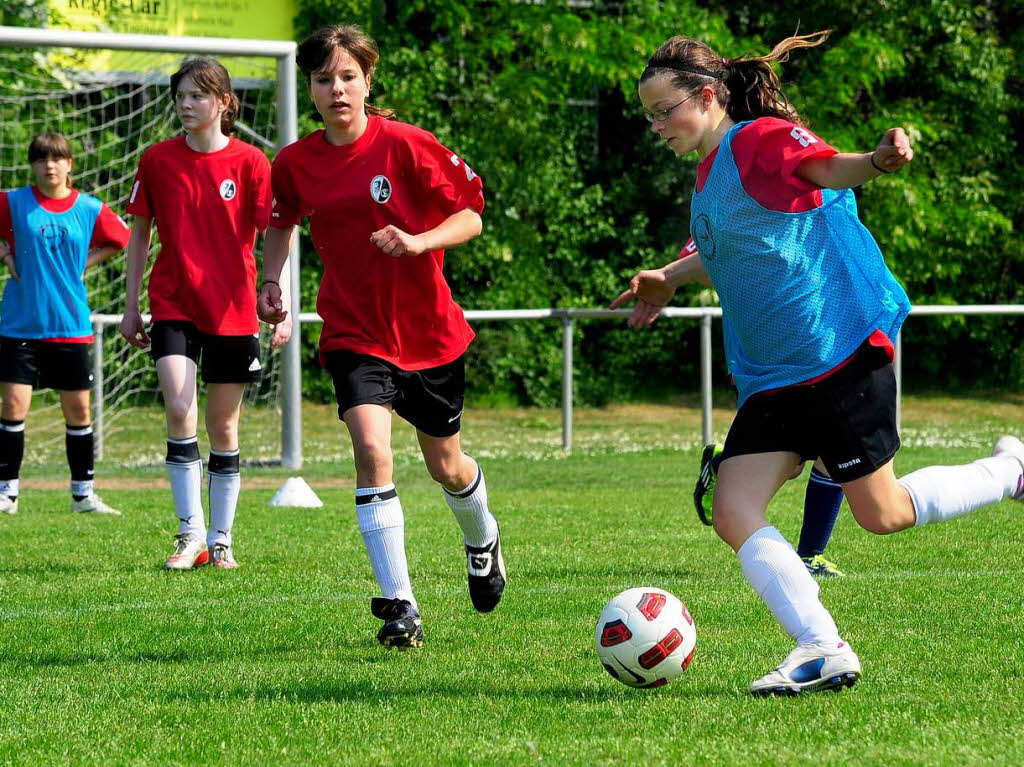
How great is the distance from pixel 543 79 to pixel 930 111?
622 cm

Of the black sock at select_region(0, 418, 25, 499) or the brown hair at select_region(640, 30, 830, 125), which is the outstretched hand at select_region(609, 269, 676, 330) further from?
the black sock at select_region(0, 418, 25, 499)

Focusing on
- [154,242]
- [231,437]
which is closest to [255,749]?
[231,437]

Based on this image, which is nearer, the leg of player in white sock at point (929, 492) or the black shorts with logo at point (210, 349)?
the leg of player in white sock at point (929, 492)

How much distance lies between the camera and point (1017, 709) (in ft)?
12.0

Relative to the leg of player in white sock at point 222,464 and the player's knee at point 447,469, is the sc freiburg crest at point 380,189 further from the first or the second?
the leg of player in white sock at point 222,464

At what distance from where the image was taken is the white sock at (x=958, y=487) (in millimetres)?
4176

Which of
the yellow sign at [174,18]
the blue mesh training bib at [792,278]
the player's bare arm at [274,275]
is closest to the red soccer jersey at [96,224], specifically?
the player's bare arm at [274,275]

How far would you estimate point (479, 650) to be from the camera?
4.62 metres

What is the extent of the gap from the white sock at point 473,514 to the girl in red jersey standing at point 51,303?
13.8 feet

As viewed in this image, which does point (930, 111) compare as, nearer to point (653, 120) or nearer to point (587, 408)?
point (587, 408)

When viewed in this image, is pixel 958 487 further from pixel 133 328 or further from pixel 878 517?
pixel 133 328

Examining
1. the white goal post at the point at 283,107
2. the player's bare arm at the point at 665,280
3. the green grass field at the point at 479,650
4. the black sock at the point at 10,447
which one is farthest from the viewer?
the white goal post at the point at 283,107

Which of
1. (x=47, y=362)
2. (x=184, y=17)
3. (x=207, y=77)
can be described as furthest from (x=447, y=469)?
(x=184, y=17)

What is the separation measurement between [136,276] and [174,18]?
39.4 feet
